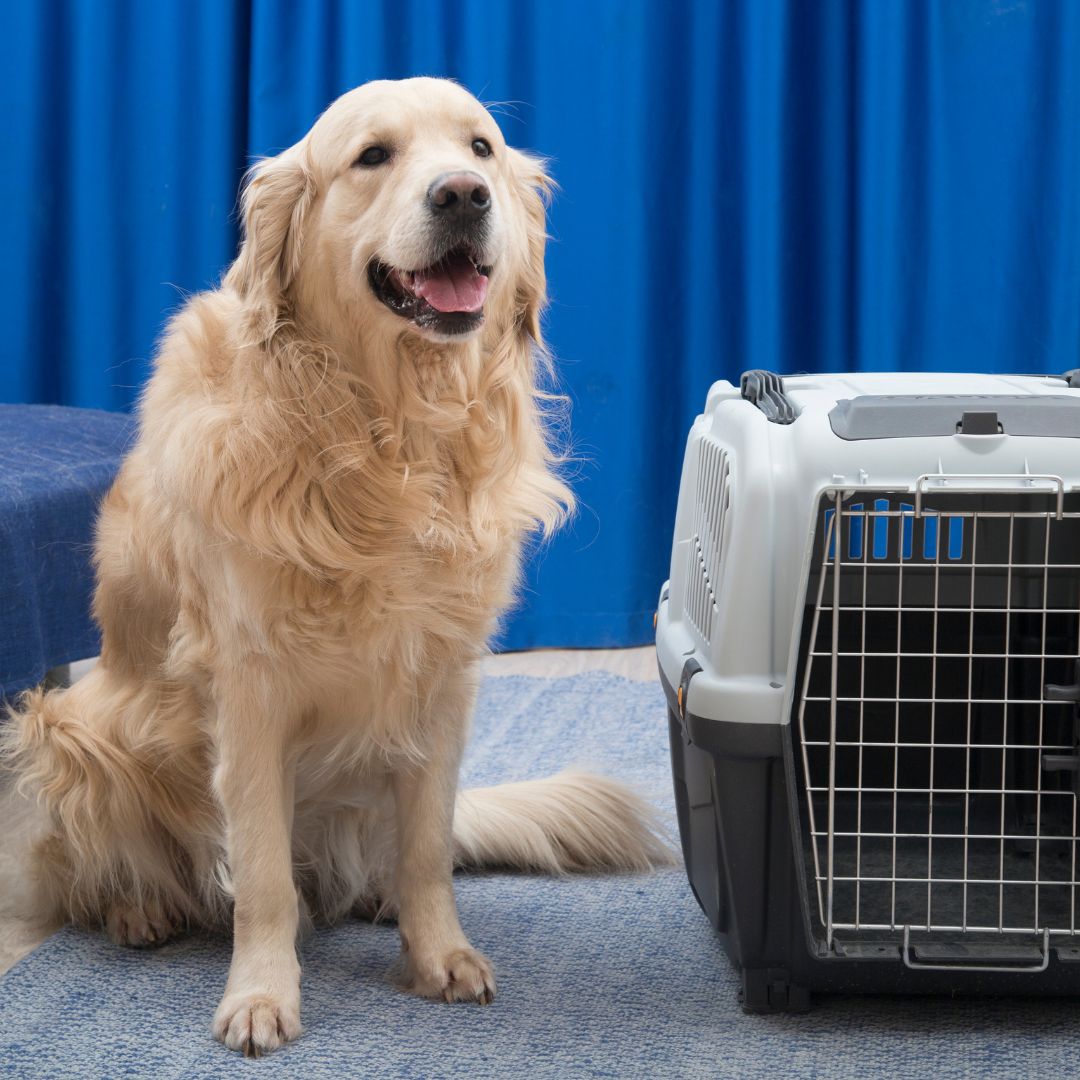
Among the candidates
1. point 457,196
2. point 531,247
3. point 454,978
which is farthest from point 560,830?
point 457,196

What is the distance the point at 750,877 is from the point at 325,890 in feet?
1.89

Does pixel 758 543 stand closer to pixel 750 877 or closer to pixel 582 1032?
pixel 750 877

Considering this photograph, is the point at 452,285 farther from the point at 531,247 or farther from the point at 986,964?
the point at 986,964

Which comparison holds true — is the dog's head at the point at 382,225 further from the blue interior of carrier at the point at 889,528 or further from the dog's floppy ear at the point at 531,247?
the blue interior of carrier at the point at 889,528

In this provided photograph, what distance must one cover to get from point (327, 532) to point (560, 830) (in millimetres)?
624

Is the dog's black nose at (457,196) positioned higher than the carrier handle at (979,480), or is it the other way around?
the dog's black nose at (457,196)

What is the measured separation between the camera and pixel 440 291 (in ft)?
4.27

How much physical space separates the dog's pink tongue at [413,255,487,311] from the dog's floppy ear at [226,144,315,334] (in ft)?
0.45

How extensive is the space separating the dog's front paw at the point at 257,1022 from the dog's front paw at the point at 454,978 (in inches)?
5.5

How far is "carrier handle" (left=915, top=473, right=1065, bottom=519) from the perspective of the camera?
3.75 ft

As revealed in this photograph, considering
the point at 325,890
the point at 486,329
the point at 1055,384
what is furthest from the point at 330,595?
the point at 1055,384

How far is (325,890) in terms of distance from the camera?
1.59m

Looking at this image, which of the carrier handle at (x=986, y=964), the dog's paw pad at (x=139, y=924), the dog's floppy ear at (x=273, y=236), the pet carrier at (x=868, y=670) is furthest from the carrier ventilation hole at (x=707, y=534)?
the dog's paw pad at (x=139, y=924)

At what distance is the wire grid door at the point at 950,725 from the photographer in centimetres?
134
